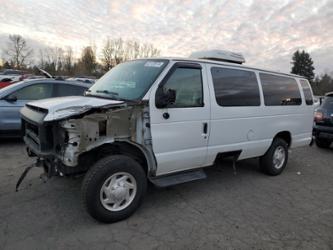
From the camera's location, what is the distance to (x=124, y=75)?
4.16 m

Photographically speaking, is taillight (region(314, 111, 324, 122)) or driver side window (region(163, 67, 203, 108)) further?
taillight (region(314, 111, 324, 122))

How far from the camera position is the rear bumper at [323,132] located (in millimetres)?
7517

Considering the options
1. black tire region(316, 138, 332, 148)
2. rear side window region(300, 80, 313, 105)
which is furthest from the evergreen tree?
rear side window region(300, 80, 313, 105)

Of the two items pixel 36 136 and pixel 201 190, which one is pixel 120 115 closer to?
pixel 36 136

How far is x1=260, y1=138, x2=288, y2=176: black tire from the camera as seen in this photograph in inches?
217

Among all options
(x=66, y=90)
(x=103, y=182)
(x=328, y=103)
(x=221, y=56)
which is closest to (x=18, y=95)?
(x=66, y=90)

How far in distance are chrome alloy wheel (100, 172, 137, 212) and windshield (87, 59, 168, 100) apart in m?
1.04

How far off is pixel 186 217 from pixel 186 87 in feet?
5.96

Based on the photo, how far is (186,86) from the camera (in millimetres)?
3990

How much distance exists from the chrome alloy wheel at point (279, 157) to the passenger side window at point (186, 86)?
8.13 feet

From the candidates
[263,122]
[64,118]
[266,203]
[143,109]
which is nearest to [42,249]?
[64,118]

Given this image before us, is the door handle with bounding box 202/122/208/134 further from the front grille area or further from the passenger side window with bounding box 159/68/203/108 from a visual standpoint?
the front grille area

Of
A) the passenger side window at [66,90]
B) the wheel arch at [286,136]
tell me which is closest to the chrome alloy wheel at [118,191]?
the wheel arch at [286,136]

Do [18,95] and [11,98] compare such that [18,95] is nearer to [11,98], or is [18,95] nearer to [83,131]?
[11,98]
